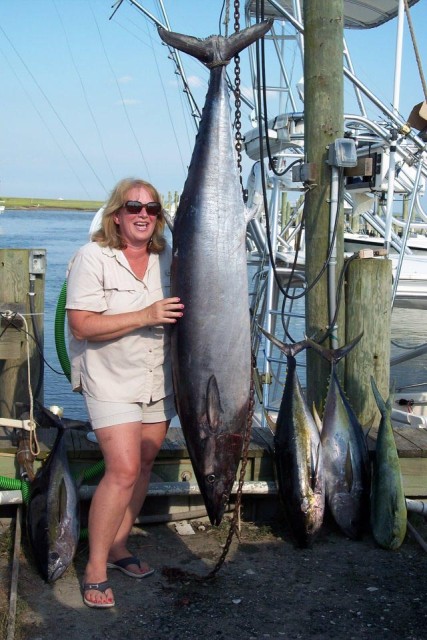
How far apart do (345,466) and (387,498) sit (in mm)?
252

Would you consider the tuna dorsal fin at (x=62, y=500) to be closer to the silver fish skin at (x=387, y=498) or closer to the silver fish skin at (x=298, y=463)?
the silver fish skin at (x=298, y=463)

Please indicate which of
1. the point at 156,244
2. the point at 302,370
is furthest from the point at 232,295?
the point at 302,370

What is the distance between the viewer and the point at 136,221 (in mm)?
3121

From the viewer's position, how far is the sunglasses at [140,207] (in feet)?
10.1

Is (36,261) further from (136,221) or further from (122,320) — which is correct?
(122,320)

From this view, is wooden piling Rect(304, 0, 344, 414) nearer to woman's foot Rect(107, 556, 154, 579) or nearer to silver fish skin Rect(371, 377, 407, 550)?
silver fish skin Rect(371, 377, 407, 550)

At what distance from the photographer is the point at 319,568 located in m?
3.52

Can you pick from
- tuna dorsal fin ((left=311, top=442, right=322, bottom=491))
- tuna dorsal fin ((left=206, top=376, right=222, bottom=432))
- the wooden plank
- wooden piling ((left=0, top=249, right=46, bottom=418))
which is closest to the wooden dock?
the wooden plank

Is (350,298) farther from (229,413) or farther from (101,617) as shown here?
(101,617)

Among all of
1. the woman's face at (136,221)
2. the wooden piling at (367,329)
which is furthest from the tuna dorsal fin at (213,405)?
the wooden piling at (367,329)

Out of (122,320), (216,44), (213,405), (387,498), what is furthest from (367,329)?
(216,44)

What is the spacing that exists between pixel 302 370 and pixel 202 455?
392 inches

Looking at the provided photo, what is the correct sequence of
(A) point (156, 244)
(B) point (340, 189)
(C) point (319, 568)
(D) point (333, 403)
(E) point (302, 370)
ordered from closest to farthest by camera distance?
(A) point (156, 244) < (C) point (319, 568) < (D) point (333, 403) < (B) point (340, 189) < (E) point (302, 370)

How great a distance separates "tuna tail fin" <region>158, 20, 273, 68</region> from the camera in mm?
3010
